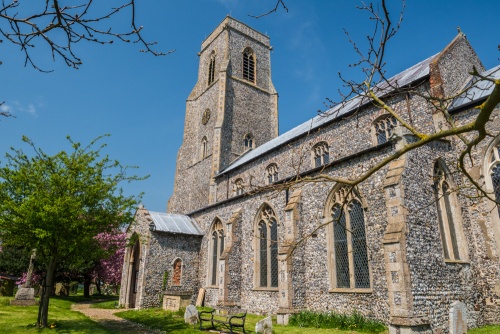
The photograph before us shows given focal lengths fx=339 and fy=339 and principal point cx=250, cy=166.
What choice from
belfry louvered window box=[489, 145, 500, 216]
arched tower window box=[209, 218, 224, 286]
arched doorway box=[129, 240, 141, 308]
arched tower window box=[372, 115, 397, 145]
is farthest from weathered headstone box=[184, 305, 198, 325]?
belfry louvered window box=[489, 145, 500, 216]

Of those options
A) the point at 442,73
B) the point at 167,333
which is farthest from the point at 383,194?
the point at 167,333

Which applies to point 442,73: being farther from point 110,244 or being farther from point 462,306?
point 110,244

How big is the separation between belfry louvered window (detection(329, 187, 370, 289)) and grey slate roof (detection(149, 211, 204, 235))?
35.2 feet

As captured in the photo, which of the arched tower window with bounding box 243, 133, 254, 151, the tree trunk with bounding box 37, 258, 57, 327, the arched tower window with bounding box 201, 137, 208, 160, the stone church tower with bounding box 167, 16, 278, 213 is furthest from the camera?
the arched tower window with bounding box 201, 137, 208, 160

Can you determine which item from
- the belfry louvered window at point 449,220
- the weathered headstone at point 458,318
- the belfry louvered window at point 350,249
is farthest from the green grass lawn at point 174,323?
the belfry louvered window at point 449,220

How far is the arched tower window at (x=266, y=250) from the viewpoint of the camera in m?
15.6

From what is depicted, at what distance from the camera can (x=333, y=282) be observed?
1236 centimetres

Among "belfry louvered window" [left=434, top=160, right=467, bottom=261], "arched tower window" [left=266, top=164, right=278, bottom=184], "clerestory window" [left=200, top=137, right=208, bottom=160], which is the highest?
"clerestory window" [left=200, top=137, right=208, bottom=160]

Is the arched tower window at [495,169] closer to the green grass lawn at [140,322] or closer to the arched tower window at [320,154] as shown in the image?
the green grass lawn at [140,322]

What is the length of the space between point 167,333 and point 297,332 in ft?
13.8

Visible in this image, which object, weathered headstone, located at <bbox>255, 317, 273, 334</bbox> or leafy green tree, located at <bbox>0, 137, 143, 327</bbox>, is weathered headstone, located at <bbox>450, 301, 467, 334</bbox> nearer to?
weathered headstone, located at <bbox>255, 317, 273, 334</bbox>

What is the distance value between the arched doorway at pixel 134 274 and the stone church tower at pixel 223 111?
7188mm

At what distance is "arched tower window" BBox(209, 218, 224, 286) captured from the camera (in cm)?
1987

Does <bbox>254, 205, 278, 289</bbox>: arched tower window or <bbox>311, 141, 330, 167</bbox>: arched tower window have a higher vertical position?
<bbox>311, 141, 330, 167</bbox>: arched tower window
